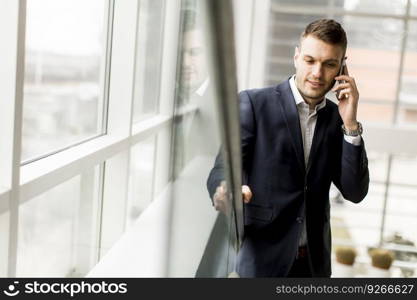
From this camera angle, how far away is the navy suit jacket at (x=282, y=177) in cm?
213

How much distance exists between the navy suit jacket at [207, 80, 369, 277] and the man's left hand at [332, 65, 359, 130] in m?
0.06

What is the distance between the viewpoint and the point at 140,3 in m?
3.80

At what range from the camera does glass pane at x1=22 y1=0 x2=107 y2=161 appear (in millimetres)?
2711

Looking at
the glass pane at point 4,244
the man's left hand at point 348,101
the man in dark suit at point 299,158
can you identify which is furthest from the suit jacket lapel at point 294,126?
the glass pane at point 4,244

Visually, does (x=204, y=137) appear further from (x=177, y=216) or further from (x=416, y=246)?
(x=416, y=246)

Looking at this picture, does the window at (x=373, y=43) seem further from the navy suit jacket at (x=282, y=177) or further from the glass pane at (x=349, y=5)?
the navy suit jacket at (x=282, y=177)

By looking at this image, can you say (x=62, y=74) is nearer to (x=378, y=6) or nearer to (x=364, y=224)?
(x=378, y=6)

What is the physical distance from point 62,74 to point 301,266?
174 centimetres

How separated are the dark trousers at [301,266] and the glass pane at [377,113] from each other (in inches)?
194

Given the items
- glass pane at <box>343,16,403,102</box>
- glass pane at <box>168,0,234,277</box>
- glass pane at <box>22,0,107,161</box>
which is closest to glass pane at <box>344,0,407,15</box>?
glass pane at <box>343,16,403,102</box>

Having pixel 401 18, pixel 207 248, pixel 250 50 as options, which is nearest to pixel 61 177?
pixel 207 248

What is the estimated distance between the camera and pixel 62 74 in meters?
3.17

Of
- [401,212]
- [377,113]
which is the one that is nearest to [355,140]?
[377,113]

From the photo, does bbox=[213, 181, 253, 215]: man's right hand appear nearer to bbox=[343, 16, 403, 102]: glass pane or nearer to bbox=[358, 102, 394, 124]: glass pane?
bbox=[358, 102, 394, 124]: glass pane
